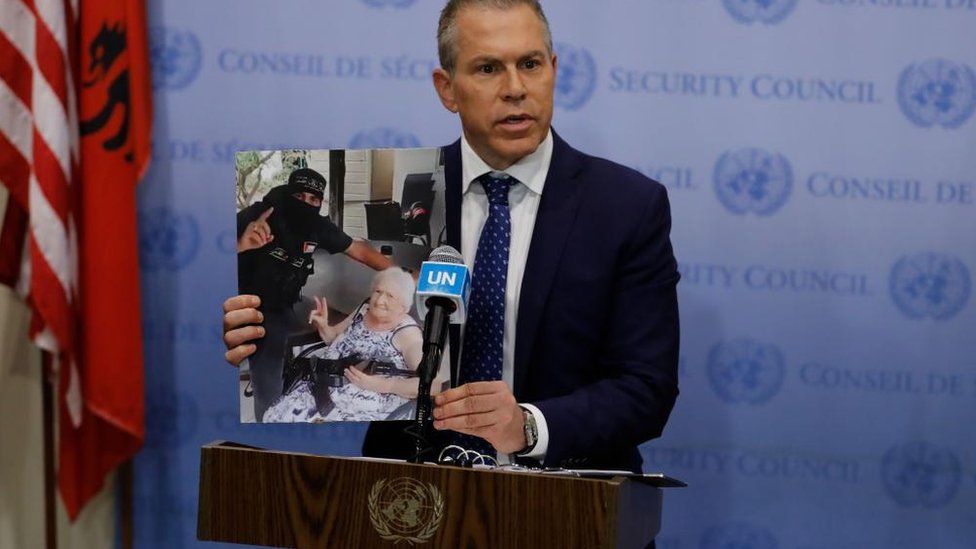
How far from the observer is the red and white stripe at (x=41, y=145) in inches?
114

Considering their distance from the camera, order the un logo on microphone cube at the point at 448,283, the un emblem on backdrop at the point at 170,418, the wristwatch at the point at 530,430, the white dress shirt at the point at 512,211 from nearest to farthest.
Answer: the un logo on microphone cube at the point at 448,283 → the wristwatch at the point at 530,430 → the white dress shirt at the point at 512,211 → the un emblem on backdrop at the point at 170,418

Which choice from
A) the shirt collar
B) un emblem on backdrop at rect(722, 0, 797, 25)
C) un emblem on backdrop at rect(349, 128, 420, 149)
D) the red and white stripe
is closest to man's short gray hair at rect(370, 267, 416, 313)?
the shirt collar

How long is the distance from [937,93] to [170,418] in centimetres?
249

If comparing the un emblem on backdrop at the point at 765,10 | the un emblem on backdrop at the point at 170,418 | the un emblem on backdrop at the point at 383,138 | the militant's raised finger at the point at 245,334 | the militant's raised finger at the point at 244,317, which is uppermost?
A: the un emblem on backdrop at the point at 765,10

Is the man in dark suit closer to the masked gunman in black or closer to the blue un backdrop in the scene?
the masked gunman in black

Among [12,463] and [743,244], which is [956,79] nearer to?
[743,244]

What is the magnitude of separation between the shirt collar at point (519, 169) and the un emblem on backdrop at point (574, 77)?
973 mm

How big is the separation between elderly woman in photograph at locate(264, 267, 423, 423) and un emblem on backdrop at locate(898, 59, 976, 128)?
1.90 meters

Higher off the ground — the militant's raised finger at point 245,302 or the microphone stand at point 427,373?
the militant's raised finger at point 245,302

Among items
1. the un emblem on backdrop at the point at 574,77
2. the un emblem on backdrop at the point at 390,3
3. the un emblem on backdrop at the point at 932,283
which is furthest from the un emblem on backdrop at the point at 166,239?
the un emblem on backdrop at the point at 932,283

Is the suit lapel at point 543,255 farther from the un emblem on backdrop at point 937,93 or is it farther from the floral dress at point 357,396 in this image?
the un emblem on backdrop at point 937,93

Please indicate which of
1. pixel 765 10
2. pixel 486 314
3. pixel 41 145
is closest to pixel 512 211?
pixel 486 314

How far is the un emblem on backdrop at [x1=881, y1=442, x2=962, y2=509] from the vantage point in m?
3.10

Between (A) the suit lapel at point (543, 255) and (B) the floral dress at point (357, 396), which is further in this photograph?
(A) the suit lapel at point (543, 255)
